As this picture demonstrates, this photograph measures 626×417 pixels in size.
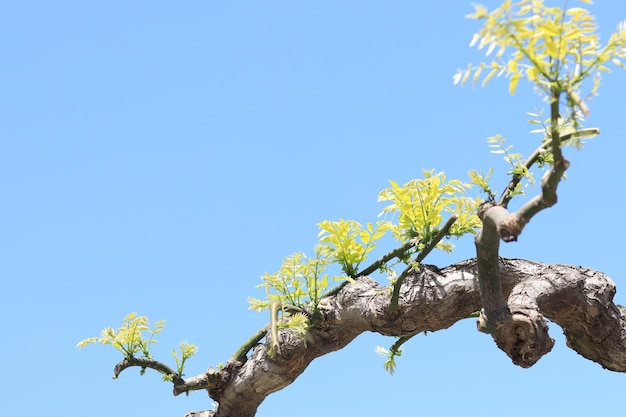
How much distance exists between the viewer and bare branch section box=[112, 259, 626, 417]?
2777 mm

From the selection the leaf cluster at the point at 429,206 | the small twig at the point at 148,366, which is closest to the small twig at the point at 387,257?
the leaf cluster at the point at 429,206

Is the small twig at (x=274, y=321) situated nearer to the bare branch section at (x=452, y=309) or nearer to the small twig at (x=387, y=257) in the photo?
the bare branch section at (x=452, y=309)

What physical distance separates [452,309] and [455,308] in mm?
13

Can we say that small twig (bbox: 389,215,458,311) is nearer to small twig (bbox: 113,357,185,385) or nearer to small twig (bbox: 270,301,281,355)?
small twig (bbox: 270,301,281,355)

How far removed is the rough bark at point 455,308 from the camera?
278 centimetres

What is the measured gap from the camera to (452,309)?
9.21 ft

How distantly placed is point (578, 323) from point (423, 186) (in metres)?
0.77

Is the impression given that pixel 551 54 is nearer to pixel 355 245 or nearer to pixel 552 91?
A: pixel 552 91

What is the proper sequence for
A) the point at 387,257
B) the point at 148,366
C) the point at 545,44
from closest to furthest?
the point at 545,44, the point at 387,257, the point at 148,366

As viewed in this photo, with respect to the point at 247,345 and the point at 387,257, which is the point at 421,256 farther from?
the point at 247,345

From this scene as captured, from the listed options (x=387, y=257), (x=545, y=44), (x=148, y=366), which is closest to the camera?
(x=545, y=44)

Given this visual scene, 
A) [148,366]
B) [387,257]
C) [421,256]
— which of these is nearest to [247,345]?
[148,366]

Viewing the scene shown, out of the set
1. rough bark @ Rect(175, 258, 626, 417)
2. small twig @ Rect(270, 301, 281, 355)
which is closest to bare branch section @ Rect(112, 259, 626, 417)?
rough bark @ Rect(175, 258, 626, 417)

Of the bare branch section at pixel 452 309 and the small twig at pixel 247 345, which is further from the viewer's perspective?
the small twig at pixel 247 345
